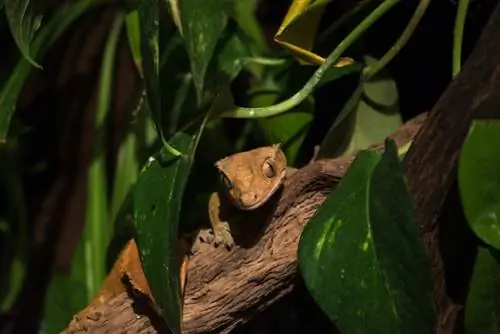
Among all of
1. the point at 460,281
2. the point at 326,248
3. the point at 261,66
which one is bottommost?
the point at 460,281

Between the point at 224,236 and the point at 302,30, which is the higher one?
the point at 302,30

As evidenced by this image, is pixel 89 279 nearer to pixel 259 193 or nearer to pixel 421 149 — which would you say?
pixel 259 193

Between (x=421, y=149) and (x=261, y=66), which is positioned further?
(x=261, y=66)

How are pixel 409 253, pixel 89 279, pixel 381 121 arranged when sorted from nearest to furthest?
pixel 409 253, pixel 381 121, pixel 89 279

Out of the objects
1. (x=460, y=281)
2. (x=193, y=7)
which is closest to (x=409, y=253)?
(x=460, y=281)

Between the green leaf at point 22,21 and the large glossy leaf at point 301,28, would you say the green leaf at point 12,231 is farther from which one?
the large glossy leaf at point 301,28

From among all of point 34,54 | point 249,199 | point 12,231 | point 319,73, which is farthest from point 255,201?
point 12,231

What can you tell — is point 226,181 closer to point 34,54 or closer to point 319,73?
point 319,73
